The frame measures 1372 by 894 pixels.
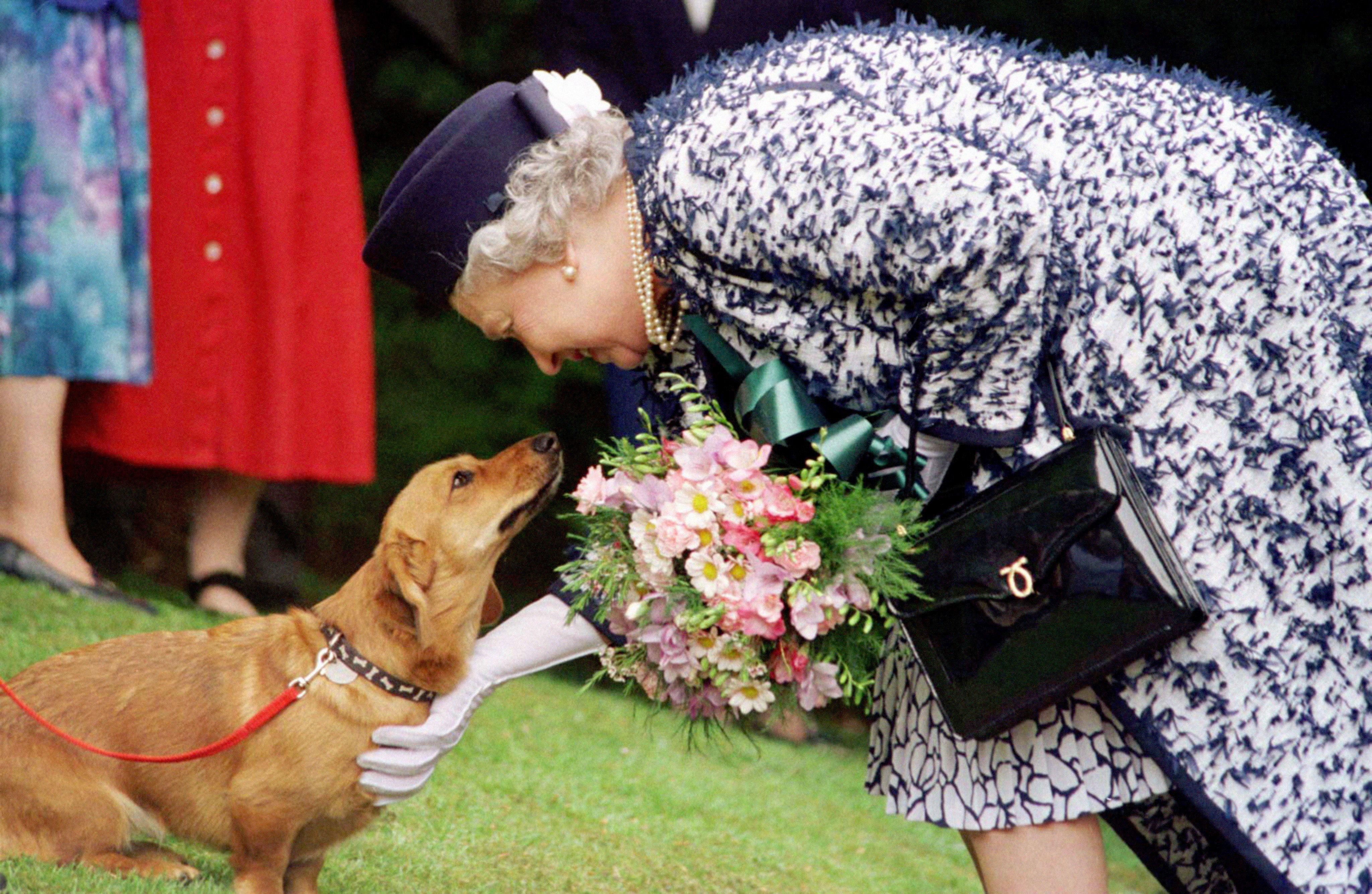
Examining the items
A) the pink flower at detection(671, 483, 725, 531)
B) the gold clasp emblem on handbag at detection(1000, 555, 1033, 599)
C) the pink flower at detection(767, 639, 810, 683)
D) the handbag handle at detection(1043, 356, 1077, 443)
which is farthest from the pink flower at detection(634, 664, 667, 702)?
the handbag handle at detection(1043, 356, 1077, 443)

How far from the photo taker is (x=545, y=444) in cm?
257

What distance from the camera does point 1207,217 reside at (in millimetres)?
1610

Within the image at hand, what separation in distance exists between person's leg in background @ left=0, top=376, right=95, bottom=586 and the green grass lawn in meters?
0.11

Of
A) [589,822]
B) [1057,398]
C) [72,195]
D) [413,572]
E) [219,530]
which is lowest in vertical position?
[589,822]

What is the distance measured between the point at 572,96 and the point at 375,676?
974 millimetres

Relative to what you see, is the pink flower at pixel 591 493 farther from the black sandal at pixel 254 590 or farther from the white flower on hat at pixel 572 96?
the black sandal at pixel 254 590

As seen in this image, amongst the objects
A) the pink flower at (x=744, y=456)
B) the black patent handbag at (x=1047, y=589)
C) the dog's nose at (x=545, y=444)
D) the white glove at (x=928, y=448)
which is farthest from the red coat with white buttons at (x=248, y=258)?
the black patent handbag at (x=1047, y=589)

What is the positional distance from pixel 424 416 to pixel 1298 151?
3.85 m

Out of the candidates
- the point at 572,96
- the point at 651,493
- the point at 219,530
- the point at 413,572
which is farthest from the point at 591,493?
the point at 219,530

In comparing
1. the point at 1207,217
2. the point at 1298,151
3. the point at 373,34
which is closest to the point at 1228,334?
the point at 1207,217

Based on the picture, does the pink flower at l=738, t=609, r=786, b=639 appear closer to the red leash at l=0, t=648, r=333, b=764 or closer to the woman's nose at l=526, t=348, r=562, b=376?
the woman's nose at l=526, t=348, r=562, b=376

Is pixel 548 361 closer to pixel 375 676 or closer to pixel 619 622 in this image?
pixel 619 622

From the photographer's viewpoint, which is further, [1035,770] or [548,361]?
[548,361]

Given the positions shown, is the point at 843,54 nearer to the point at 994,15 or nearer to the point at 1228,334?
the point at 1228,334
